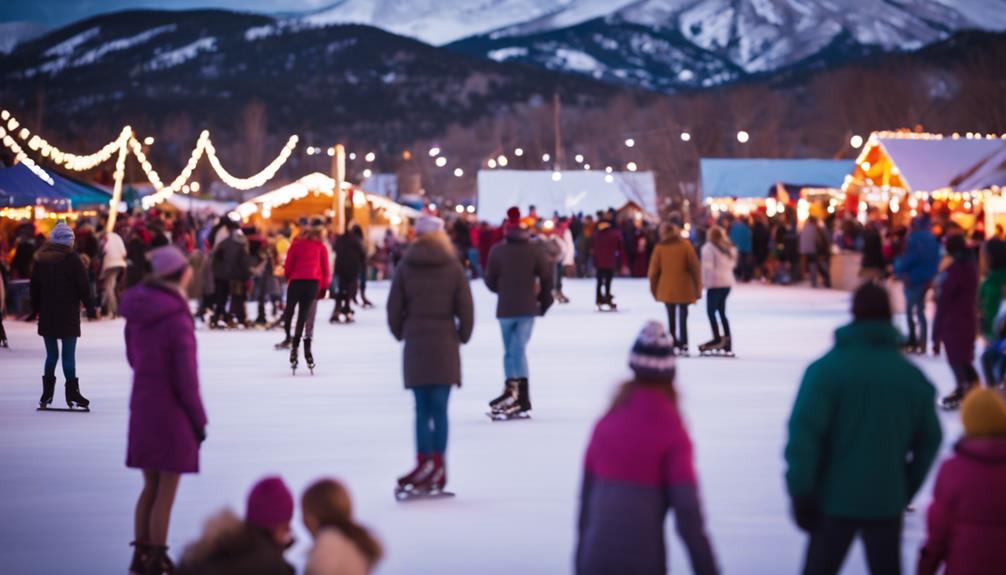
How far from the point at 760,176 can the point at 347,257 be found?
30.3 metres

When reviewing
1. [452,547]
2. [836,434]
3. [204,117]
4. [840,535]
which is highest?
[204,117]

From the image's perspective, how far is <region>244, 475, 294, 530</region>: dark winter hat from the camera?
162 inches

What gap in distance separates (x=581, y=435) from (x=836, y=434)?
572 centimetres

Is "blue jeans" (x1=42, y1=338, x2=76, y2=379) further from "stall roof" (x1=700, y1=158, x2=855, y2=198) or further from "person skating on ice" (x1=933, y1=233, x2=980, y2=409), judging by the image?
"stall roof" (x1=700, y1=158, x2=855, y2=198)

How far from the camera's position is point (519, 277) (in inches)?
468

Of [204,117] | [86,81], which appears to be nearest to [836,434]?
[204,117]

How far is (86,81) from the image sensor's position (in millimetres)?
183250

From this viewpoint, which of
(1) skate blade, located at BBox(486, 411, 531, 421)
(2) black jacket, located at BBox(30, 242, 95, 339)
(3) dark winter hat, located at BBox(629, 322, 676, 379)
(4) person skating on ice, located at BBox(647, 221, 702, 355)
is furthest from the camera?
(4) person skating on ice, located at BBox(647, 221, 702, 355)

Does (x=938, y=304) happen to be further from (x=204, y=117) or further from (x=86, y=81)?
(x=86, y=81)

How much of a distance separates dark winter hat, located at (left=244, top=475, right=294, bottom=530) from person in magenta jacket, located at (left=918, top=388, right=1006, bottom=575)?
2.10m

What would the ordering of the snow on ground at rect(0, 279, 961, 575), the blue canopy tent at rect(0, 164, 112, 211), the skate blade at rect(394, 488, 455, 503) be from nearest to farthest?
the snow on ground at rect(0, 279, 961, 575), the skate blade at rect(394, 488, 455, 503), the blue canopy tent at rect(0, 164, 112, 211)

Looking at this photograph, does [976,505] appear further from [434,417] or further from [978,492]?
[434,417]

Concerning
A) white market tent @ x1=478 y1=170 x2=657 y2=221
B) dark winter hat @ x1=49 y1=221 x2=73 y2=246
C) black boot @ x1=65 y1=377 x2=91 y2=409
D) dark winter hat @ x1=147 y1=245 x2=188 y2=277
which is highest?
white market tent @ x1=478 y1=170 x2=657 y2=221

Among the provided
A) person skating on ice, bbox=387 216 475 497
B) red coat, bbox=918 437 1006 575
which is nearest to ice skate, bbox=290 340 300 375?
person skating on ice, bbox=387 216 475 497
